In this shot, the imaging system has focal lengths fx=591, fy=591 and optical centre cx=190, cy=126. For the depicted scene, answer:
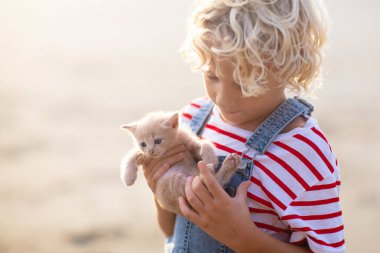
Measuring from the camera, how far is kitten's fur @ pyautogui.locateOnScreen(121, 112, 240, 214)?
1825 mm

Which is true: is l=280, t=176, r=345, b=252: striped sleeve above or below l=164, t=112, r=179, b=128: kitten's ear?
below

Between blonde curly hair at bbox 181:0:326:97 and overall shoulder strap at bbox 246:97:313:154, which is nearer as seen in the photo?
blonde curly hair at bbox 181:0:326:97

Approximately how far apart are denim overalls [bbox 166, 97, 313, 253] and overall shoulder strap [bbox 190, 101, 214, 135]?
0.19 meters

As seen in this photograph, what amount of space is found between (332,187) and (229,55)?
0.49 m

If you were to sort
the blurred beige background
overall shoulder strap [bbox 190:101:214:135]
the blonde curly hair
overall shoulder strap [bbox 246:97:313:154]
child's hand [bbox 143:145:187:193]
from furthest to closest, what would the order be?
the blurred beige background → overall shoulder strap [bbox 190:101:214:135] → child's hand [bbox 143:145:187:193] → overall shoulder strap [bbox 246:97:313:154] → the blonde curly hair

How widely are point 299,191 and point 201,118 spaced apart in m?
0.48

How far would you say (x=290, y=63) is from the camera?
171 cm

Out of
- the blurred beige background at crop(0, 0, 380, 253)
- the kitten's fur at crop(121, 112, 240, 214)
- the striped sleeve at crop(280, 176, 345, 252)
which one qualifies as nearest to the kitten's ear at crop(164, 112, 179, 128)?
the kitten's fur at crop(121, 112, 240, 214)

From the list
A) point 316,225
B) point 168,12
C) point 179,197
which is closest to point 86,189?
point 179,197

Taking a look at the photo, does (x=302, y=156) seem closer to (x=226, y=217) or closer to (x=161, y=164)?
(x=226, y=217)

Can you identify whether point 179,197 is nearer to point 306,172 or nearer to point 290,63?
point 306,172

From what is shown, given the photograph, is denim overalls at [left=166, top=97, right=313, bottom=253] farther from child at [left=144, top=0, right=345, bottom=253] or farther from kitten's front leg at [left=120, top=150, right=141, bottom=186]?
kitten's front leg at [left=120, top=150, right=141, bottom=186]

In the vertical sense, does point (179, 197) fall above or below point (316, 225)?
above

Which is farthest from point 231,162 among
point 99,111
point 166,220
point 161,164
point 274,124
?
point 99,111
